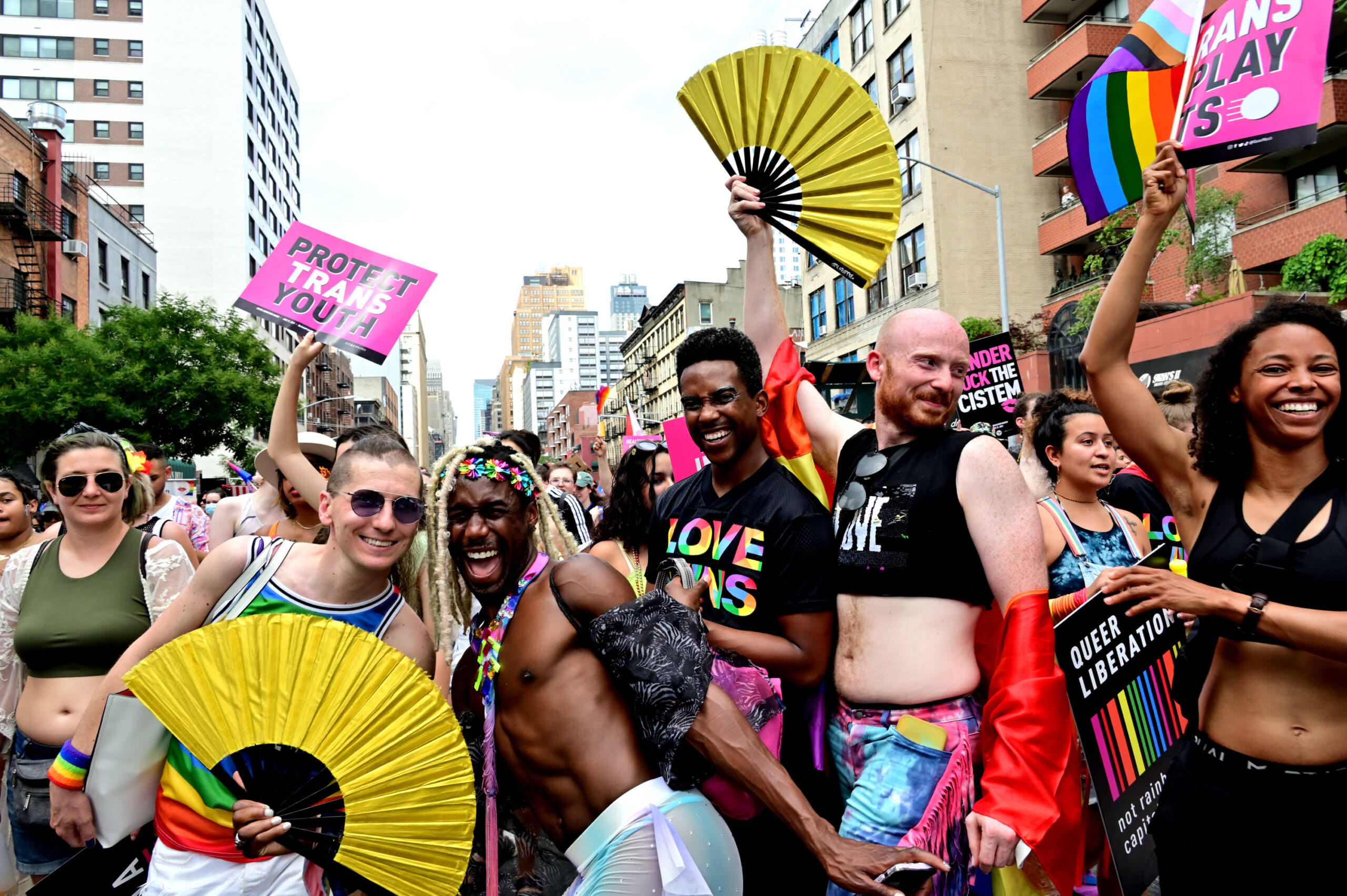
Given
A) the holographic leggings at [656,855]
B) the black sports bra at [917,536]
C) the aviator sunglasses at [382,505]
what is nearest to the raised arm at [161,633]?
the aviator sunglasses at [382,505]

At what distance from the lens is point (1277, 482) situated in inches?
98.9

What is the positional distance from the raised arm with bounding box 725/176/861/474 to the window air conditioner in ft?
91.3

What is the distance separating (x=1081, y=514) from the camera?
14.0ft

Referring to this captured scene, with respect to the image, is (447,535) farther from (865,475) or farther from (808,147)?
(808,147)

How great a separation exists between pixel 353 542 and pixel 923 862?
6.16 feet

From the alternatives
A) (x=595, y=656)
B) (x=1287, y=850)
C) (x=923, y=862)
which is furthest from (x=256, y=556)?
(x=1287, y=850)

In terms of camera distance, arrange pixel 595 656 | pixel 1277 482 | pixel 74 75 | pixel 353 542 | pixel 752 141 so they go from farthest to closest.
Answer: pixel 74 75 < pixel 752 141 < pixel 353 542 < pixel 1277 482 < pixel 595 656

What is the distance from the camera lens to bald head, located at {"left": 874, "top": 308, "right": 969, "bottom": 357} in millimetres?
2818

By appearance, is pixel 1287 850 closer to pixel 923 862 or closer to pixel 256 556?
pixel 923 862

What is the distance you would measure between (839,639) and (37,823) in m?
3.50

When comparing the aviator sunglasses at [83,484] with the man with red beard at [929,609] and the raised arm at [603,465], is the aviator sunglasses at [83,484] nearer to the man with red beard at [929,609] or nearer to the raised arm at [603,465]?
the man with red beard at [929,609]

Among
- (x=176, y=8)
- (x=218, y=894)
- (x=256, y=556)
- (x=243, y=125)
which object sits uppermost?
(x=176, y=8)

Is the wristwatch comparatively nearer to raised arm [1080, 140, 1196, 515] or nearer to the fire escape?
raised arm [1080, 140, 1196, 515]

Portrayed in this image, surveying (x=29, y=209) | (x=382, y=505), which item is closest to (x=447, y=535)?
(x=382, y=505)
